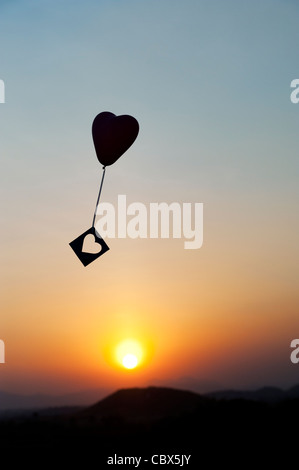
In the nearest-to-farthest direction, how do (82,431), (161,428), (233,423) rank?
(233,423) → (161,428) → (82,431)

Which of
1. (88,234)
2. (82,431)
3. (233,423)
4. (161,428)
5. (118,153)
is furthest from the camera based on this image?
(82,431)

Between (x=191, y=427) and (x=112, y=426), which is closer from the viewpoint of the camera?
(x=191, y=427)

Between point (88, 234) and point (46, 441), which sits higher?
point (88, 234)
